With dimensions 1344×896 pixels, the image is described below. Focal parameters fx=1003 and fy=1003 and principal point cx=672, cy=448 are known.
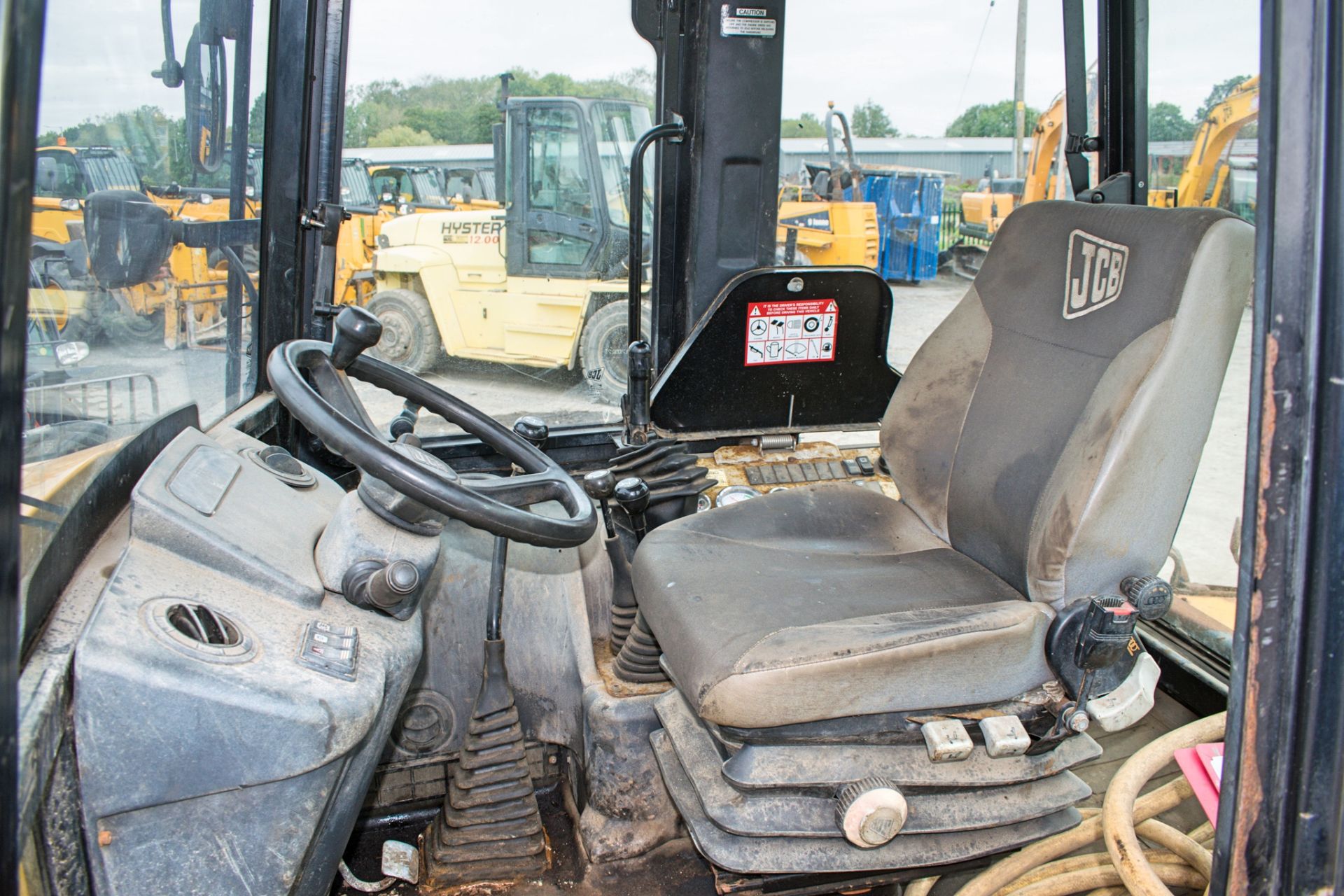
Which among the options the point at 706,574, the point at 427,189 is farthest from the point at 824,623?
the point at 427,189

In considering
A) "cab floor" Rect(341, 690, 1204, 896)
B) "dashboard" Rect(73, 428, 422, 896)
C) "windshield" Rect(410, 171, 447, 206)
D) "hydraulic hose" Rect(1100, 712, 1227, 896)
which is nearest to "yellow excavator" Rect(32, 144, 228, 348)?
"dashboard" Rect(73, 428, 422, 896)

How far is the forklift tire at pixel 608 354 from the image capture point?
2505 millimetres

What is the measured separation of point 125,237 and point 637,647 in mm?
1003

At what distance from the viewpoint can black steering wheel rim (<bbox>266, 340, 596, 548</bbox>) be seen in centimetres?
Answer: 114

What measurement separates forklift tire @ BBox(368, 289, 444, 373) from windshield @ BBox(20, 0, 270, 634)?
1.32 m

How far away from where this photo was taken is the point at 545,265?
9.59 feet

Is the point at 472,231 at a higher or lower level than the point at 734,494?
higher

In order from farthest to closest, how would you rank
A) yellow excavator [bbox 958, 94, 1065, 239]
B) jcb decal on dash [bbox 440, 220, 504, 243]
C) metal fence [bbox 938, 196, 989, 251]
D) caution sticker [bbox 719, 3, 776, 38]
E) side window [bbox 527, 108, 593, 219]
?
metal fence [bbox 938, 196, 989, 251], yellow excavator [bbox 958, 94, 1065, 239], jcb decal on dash [bbox 440, 220, 504, 243], side window [bbox 527, 108, 593, 219], caution sticker [bbox 719, 3, 776, 38]

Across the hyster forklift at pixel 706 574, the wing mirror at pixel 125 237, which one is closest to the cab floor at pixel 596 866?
the hyster forklift at pixel 706 574

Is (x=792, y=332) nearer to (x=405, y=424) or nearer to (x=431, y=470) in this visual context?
(x=405, y=424)

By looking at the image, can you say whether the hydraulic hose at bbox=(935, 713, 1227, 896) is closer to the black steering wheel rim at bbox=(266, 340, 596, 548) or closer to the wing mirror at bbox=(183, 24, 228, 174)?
the black steering wheel rim at bbox=(266, 340, 596, 548)

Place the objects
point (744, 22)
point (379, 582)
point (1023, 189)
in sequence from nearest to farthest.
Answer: point (379, 582) → point (744, 22) → point (1023, 189)

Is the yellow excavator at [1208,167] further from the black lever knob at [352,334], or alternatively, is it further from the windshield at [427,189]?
the windshield at [427,189]

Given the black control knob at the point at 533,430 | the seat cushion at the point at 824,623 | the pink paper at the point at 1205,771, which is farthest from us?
the black control knob at the point at 533,430
